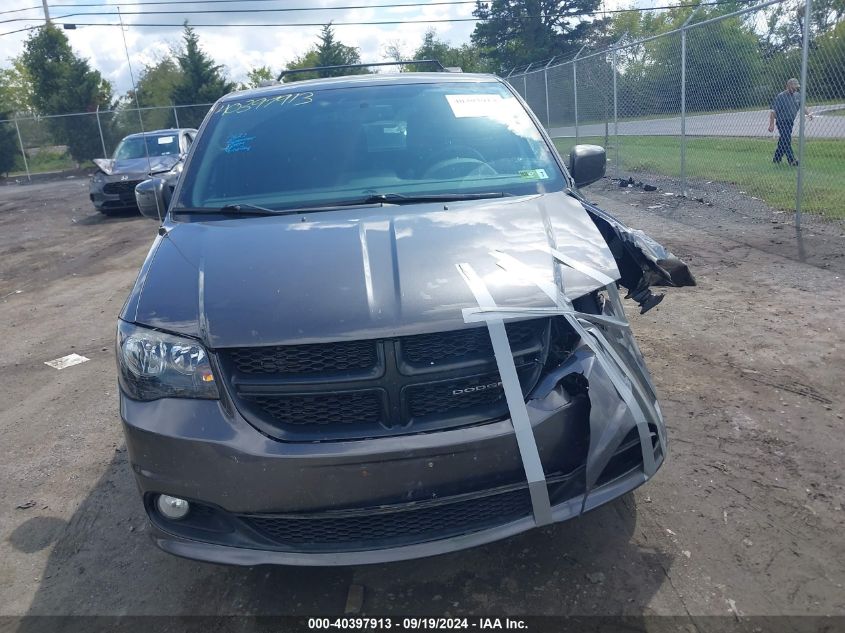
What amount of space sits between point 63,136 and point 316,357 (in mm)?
33865

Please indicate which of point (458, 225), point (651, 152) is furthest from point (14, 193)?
point (458, 225)

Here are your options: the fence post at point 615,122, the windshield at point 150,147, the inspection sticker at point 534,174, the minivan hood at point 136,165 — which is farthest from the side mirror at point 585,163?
the windshield at point 150,147

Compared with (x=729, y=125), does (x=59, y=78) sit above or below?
above

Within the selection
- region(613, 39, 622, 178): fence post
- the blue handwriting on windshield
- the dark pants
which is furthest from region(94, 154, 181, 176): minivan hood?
the blue handwriting on windshield

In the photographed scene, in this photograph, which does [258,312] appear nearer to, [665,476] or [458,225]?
[458,225]

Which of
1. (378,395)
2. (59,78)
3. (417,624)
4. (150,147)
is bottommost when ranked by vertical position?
(417,624)

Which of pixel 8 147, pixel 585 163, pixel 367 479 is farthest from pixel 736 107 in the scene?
pixel 8 147

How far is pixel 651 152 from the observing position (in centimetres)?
1467

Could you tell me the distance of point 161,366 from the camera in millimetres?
2496

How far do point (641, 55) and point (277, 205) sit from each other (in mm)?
11190

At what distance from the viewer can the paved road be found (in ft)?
25.8

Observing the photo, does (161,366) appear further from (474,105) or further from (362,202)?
(474,105)

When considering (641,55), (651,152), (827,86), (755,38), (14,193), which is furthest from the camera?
(14,193)

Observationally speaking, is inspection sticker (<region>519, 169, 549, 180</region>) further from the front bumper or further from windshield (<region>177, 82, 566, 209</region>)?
the front bumper
